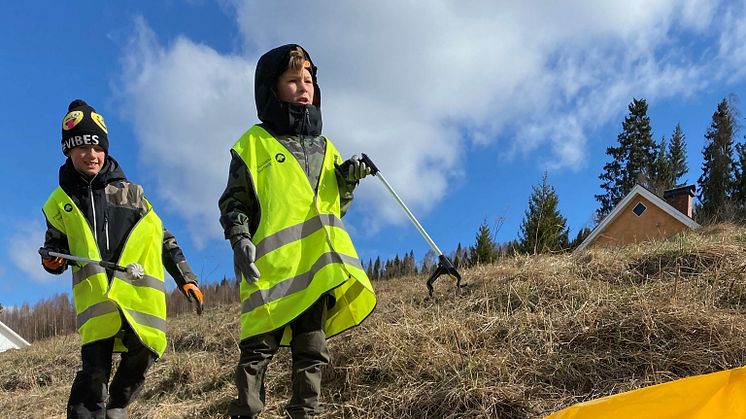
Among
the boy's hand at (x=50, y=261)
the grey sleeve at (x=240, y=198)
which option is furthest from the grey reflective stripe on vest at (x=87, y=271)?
the grey sleeve at (x=240, y=198)

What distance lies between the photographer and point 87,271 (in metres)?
3.09

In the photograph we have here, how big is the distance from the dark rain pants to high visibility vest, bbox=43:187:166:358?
93 centimetres

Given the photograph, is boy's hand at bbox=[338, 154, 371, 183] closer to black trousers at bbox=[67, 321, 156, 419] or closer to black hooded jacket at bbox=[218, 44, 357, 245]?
black hooded jacket at bbox=[218, 44, 357, 245]

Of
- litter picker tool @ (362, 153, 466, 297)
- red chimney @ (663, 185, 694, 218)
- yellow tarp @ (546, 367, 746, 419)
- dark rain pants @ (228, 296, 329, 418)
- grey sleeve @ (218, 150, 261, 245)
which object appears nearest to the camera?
yellow tarp @ (546, 367, 746, 419)

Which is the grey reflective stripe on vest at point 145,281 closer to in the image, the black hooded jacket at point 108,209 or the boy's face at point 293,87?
the black hooded jacket at point 108,209

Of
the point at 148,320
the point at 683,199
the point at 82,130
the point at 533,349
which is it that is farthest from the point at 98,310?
the point at 683,199

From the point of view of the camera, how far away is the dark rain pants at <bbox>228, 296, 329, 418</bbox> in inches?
94.3

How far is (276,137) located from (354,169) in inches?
16.6

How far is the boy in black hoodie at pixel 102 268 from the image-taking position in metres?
3.01

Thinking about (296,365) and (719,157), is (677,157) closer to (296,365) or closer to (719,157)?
(719,157)

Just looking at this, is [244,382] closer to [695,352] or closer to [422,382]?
[422,382]

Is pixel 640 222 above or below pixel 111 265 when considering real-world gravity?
above

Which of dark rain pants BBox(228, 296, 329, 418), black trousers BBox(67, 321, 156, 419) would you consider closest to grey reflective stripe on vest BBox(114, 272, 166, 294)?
black trousers BBox(67, 321, 156, 419)

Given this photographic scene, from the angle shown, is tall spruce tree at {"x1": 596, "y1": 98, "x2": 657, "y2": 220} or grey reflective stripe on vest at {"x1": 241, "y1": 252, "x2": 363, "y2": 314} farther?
tall spruce tree at {"x1": 596, "y1": 98, "x2": 657, "y2": 220}
